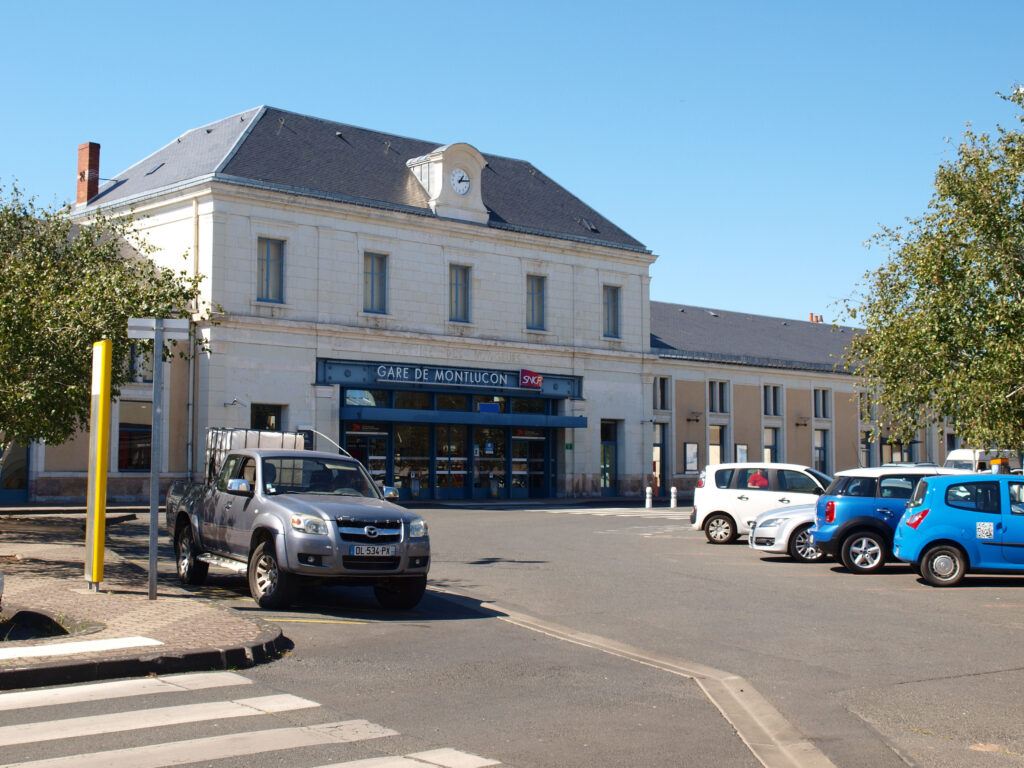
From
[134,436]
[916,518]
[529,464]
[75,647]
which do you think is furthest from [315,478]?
[529,464]

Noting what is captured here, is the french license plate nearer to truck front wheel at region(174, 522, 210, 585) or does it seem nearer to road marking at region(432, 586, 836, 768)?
road marking at region(432, 586, 836, 768)

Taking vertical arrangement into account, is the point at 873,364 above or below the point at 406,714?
above

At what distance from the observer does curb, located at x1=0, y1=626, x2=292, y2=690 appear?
840cm

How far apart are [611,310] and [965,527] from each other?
110 ft

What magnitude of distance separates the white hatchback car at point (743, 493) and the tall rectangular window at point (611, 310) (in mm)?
24825

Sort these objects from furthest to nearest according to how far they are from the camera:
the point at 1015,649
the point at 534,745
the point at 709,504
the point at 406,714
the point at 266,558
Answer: the point at 709,504
the point at 266,558
the point at 1015,649
the point at 406,714
the point at 534,745

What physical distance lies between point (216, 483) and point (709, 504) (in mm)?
11967

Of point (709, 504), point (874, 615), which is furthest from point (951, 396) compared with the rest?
point (874, 615)

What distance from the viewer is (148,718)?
7.42 metres

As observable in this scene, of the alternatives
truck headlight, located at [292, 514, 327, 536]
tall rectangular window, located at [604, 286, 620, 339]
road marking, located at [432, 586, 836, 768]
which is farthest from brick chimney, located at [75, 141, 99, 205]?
road marking, located at [432, 586, 836, 768]

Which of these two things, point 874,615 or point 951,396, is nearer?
point 874,615

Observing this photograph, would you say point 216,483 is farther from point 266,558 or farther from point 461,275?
point 461,275

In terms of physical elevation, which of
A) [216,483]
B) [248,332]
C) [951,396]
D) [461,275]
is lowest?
[216,483]

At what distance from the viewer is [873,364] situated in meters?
27.0
